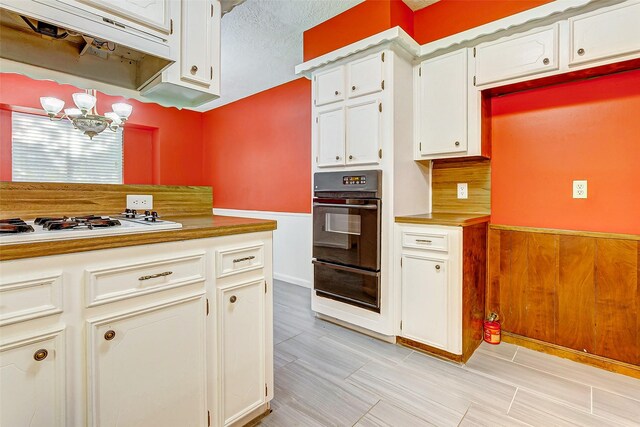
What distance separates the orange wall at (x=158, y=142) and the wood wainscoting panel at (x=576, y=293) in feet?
16.8

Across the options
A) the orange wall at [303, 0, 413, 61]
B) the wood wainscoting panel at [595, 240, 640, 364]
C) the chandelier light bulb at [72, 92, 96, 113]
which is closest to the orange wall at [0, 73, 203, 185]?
the chandelier light bulb at [72, 92, 96, 113]

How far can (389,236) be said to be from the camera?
2359 mm

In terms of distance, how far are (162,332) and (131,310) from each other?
0.50 feet

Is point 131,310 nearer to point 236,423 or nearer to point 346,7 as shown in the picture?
point 236,423

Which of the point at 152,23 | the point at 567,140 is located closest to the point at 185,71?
the point at 152,23

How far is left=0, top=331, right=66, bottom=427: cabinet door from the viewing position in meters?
0.86

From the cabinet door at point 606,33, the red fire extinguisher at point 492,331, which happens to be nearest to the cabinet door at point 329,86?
the cabinet door at point 606,33

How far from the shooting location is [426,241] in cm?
219

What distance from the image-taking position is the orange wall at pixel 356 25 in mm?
2350

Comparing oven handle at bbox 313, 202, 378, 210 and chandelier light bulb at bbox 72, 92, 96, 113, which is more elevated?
chandelier light bulb at bbox 72, 92, 96, 113

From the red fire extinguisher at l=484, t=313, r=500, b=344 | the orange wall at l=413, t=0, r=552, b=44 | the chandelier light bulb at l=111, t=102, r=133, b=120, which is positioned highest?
the orange wall at l=413, t=0, r=552, b=44

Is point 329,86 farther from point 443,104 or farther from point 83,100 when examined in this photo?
point 83,100

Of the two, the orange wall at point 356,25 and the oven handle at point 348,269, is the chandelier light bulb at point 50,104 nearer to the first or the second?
the orange wall at point 356,25

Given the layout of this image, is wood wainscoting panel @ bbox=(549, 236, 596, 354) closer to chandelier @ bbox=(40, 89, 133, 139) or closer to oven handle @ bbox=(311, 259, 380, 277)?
oven handle @ bbox=(311, 259, 380, 277)
